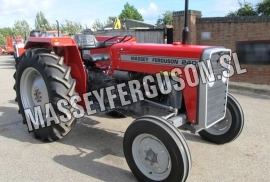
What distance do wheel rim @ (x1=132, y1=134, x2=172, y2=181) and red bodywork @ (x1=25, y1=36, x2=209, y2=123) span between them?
545 millimetres

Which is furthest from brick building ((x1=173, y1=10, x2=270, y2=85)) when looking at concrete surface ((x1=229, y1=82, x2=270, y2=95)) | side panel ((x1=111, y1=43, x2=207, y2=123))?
side panel ((x1=111, y1=43, x2=207, y2=123))

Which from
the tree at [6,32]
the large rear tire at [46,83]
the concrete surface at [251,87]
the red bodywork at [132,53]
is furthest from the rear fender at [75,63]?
the tree at [6,32]

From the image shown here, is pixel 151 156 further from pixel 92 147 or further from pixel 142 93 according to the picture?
pixel 92 147

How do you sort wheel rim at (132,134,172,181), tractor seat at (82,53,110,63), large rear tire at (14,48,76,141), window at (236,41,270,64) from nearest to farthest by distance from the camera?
wheel rim at (132,134,172,181) < large rear tire at (14,48,76,141) < tractor seat at (82,53,110,63) < window at (236,41,270,64)

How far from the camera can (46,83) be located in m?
3.50

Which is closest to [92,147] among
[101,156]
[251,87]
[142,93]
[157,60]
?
[101,156]

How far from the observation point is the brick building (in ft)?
23.7

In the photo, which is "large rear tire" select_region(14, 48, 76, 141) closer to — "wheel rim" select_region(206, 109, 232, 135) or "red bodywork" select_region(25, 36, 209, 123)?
"red bodywork" select_region(25, 36, 209, 123)

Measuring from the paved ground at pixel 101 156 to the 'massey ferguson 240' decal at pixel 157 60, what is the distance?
3.93 feet

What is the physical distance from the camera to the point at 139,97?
3371 millimetres

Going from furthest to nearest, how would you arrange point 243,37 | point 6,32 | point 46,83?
point 6,32, point 243,37, point 46,83

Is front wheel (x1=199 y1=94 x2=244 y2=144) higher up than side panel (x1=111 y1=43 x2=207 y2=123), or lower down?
lower down

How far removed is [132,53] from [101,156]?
53.2 inches

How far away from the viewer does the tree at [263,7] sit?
18.4 meters
